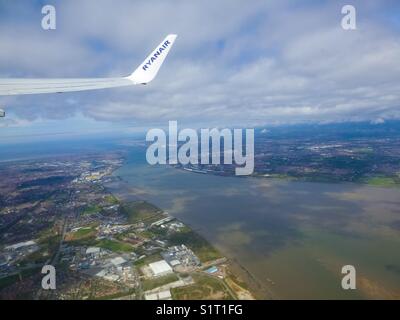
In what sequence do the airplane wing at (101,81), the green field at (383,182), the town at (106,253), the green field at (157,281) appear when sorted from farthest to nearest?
1. the green field at (383,182)
2. the green field at (157,281)
3. the town at (106,253)
4. the airplane wing at (101,81)

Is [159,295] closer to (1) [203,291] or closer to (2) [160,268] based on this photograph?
(1) [203,291]

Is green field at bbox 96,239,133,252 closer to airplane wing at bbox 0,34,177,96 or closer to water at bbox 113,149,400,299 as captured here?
water at bbox 113,149,400,299

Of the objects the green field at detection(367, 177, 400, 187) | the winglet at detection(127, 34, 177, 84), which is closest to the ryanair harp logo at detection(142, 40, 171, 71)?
Result: the winglet at detection(127, 34, 177, 84)

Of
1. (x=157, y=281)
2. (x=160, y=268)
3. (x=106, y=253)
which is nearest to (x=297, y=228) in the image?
(x=160, y=268)

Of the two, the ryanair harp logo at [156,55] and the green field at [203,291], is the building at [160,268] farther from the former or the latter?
the ryanair harp logo at [156,55]

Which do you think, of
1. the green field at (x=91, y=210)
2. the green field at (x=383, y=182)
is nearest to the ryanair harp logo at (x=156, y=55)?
the green field at (x=91, y=210)

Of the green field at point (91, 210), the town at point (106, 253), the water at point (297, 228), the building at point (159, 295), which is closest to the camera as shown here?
the building at point (159, 295)

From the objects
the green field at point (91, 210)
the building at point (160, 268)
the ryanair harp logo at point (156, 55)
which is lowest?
the building at point (160, 268)
